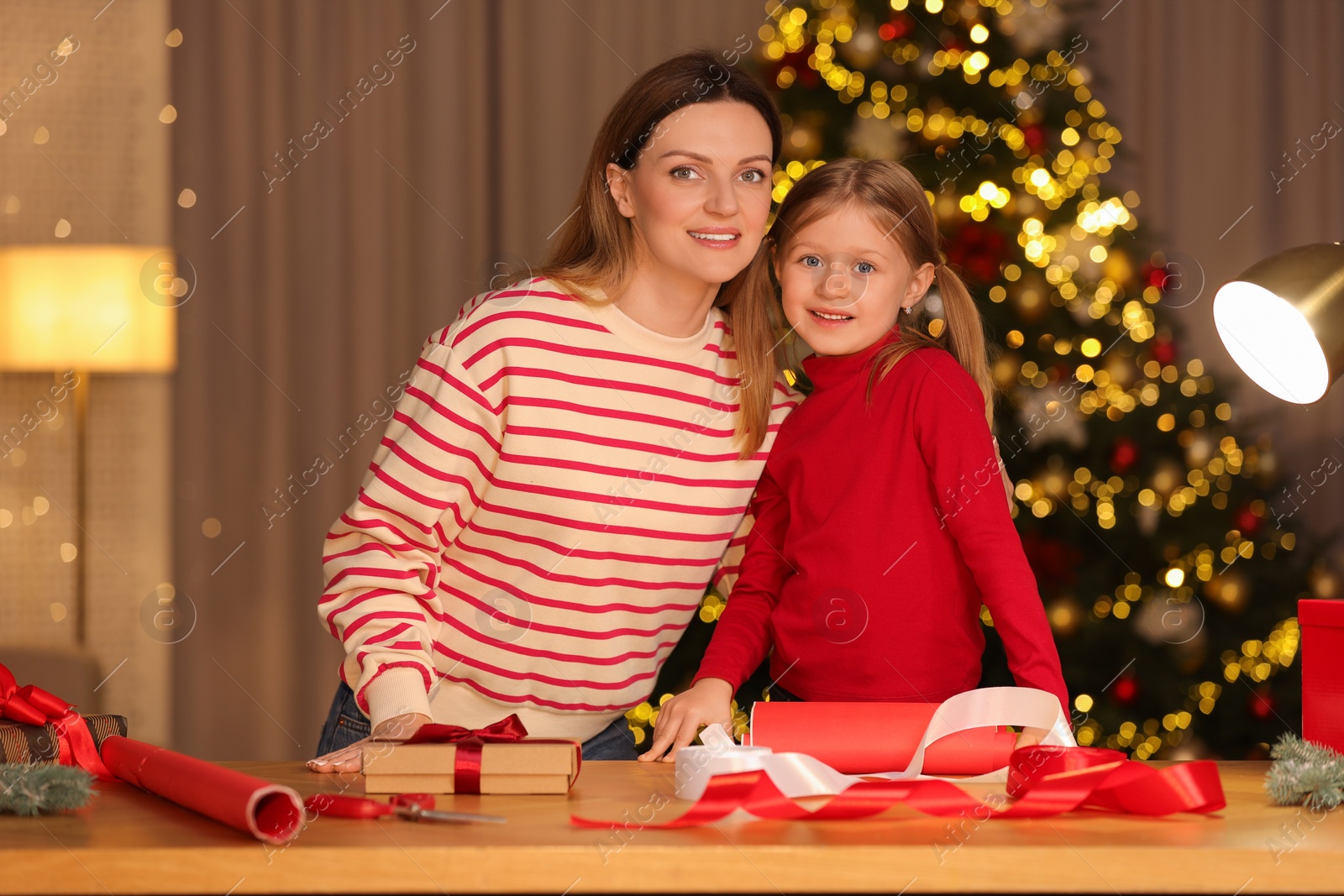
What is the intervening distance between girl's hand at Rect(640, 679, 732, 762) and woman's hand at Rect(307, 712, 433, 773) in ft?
0.81

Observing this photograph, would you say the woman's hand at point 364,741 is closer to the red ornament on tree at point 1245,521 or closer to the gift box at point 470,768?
the gift box at point 470,768

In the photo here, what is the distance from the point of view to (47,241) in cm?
341

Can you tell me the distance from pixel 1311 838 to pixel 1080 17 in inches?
119

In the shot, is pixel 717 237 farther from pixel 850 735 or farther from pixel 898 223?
pixel 850 735

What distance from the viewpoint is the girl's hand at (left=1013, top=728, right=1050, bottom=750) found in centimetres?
111

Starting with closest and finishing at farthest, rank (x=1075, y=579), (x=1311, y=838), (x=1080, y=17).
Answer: (x=1311, y=838)
(x=1075, y=579)
(x=1080, y=17)

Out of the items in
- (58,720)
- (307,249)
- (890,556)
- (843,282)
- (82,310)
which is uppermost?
(307,249)

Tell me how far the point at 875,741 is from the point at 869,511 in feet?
1.29

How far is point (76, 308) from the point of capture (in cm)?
314

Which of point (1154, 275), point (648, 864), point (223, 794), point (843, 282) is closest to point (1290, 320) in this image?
point (843, 282)

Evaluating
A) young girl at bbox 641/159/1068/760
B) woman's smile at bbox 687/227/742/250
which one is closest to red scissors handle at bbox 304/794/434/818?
young girl at bbox 641/159/1068/760

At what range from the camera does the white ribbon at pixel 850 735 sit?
0.96 m

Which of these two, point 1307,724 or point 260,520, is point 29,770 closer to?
point 1307,724

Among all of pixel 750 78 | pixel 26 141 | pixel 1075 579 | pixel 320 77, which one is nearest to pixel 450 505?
pixel 750 78
